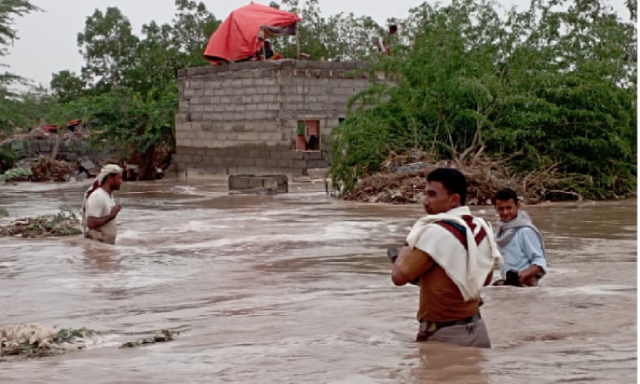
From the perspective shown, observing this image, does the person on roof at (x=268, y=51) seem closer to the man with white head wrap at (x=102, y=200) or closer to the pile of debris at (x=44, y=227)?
the pile of debris at (x=44, y=227)

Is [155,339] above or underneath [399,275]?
underneath

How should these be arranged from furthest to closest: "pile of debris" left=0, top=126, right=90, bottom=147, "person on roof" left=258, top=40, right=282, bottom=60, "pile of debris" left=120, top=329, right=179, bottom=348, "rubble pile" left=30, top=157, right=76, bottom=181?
"pile of debris" left=0, top=126, right=90, bottom=147 < "rubble pile" left=30, top=157, right=76, bottom=181 < "person on roof" left=258, top=40, right=282, bottom=60 < "pile of debris" left=120, top=329, right=179, bottom=348

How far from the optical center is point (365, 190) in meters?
18.7

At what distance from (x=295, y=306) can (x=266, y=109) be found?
19.5 meters

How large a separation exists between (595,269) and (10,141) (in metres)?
23.7

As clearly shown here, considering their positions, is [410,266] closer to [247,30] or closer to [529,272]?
[529,272]

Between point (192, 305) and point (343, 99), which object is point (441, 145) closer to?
point (343, 99)

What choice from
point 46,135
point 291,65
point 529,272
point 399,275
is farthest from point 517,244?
point 46,135

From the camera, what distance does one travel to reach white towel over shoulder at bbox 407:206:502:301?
488 cm

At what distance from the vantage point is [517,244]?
708 centimetres

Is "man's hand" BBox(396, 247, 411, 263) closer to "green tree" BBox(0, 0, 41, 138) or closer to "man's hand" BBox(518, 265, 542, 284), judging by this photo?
"man's hand" BBox(518, 265, 542, 284)

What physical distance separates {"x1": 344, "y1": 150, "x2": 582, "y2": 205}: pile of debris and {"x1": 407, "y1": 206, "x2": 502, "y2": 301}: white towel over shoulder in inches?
488

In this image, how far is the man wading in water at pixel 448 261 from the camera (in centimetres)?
489

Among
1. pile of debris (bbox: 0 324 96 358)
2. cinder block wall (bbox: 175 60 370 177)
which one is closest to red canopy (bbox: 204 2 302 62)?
cinder block wall (bbox: 175 60 370 177)
